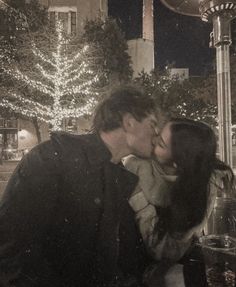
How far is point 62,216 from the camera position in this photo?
1.92 m

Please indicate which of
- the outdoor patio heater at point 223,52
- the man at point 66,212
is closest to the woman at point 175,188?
the man at point 66,212

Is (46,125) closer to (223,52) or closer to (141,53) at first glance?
(141,53)

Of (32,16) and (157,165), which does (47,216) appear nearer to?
(157,165)

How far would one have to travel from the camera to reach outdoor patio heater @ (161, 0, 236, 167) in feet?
17.8

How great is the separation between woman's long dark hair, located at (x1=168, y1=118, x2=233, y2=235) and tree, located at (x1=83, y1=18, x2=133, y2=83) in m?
25.6

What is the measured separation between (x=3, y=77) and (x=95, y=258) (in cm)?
2257

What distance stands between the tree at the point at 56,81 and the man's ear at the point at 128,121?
18.8 m

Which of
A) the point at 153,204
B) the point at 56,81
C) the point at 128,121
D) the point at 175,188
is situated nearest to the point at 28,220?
the point at 128,121

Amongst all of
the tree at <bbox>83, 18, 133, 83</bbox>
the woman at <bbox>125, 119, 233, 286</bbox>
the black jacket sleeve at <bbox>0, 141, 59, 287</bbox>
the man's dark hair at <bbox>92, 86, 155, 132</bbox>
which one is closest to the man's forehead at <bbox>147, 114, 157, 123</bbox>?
the man's dark hair at <bbox>92, 86, 155, 132</bbox>

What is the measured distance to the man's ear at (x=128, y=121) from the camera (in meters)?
2.27

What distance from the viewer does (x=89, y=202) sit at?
1961 millimetres

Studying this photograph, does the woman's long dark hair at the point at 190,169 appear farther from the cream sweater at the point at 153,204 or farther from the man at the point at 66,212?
the man at the point at 66,212

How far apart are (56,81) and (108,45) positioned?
29.4ft

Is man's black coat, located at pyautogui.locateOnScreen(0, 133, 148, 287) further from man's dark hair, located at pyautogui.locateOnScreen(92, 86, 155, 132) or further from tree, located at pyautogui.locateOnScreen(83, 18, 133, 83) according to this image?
tree, located at pyautogui.locateOnScreen(83, 18, 133, 83)
